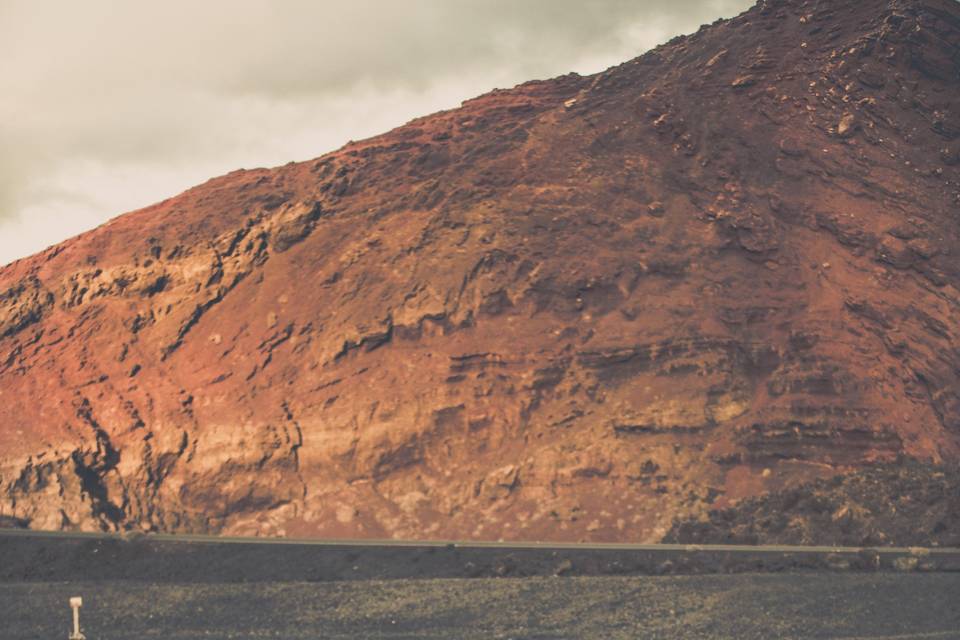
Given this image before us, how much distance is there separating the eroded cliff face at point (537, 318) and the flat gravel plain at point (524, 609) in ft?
18.0

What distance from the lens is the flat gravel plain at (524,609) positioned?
1889 cm

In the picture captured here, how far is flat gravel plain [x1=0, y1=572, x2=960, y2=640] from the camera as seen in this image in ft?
62.0

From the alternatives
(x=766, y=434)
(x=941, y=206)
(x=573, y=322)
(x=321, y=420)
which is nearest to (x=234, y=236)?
(x=321, y=420)

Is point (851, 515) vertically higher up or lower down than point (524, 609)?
higher up

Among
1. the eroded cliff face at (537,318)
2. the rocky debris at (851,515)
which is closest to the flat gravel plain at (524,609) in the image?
the rocky debris at (851,515)

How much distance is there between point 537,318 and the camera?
32.7 meters

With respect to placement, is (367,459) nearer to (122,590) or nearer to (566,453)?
(566,453)

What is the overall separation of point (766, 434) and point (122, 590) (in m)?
17.8

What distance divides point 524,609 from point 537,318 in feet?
44.3

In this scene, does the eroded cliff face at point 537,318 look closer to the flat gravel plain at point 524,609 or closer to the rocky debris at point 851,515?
the rocky debris at point 851,515

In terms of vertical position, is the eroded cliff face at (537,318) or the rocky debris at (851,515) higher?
the eroded cliff face at (537,318)

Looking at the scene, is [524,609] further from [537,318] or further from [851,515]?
[537,318]

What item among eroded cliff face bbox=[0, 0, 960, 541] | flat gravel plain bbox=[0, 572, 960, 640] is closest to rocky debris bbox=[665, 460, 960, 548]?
eroded cliff face bbox=[0, 0, 960, 541]

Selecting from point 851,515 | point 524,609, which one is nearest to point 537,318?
point 851,515
